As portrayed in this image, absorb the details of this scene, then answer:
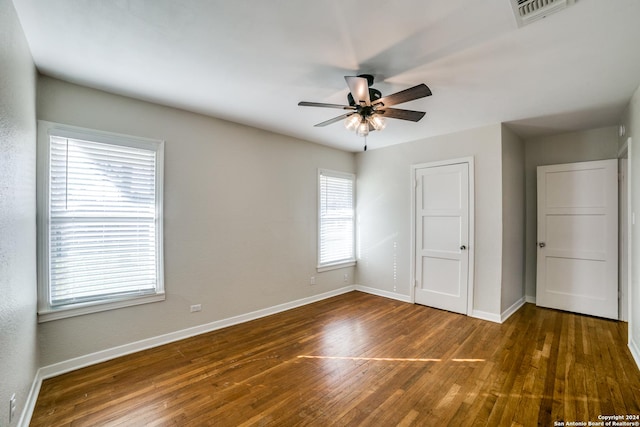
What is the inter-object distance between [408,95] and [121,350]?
139 inches

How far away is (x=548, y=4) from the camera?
157 centimetres

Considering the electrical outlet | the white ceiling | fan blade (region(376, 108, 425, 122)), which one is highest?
the white ceiling

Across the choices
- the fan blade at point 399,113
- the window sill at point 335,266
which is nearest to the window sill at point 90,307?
the window sill at point 335,266

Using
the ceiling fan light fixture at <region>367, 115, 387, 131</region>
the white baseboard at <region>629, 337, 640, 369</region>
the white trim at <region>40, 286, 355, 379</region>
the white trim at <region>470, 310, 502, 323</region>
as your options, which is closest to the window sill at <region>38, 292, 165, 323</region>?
the white trim at <region>40, 286, 355, 379</region>

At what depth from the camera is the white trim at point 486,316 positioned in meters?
3.65

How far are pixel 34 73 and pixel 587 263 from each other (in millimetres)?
6477

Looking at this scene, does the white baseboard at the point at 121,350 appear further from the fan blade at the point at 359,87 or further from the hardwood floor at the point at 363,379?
the fan blade at the point at 359,87

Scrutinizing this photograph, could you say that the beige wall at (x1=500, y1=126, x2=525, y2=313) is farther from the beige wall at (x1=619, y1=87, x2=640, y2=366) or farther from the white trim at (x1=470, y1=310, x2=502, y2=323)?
the beige wall at (x1=619, y1=87, x2=640, y2=366)

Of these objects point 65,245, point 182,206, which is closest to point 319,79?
point 182,206

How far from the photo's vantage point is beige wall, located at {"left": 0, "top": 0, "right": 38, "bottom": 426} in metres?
1.50

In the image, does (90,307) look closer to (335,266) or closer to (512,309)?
(335,266)

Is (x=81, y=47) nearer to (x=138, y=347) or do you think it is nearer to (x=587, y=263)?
(x=138, y=347)

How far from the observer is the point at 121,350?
109 inches

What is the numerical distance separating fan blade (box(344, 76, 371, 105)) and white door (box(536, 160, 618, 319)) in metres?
3.57
